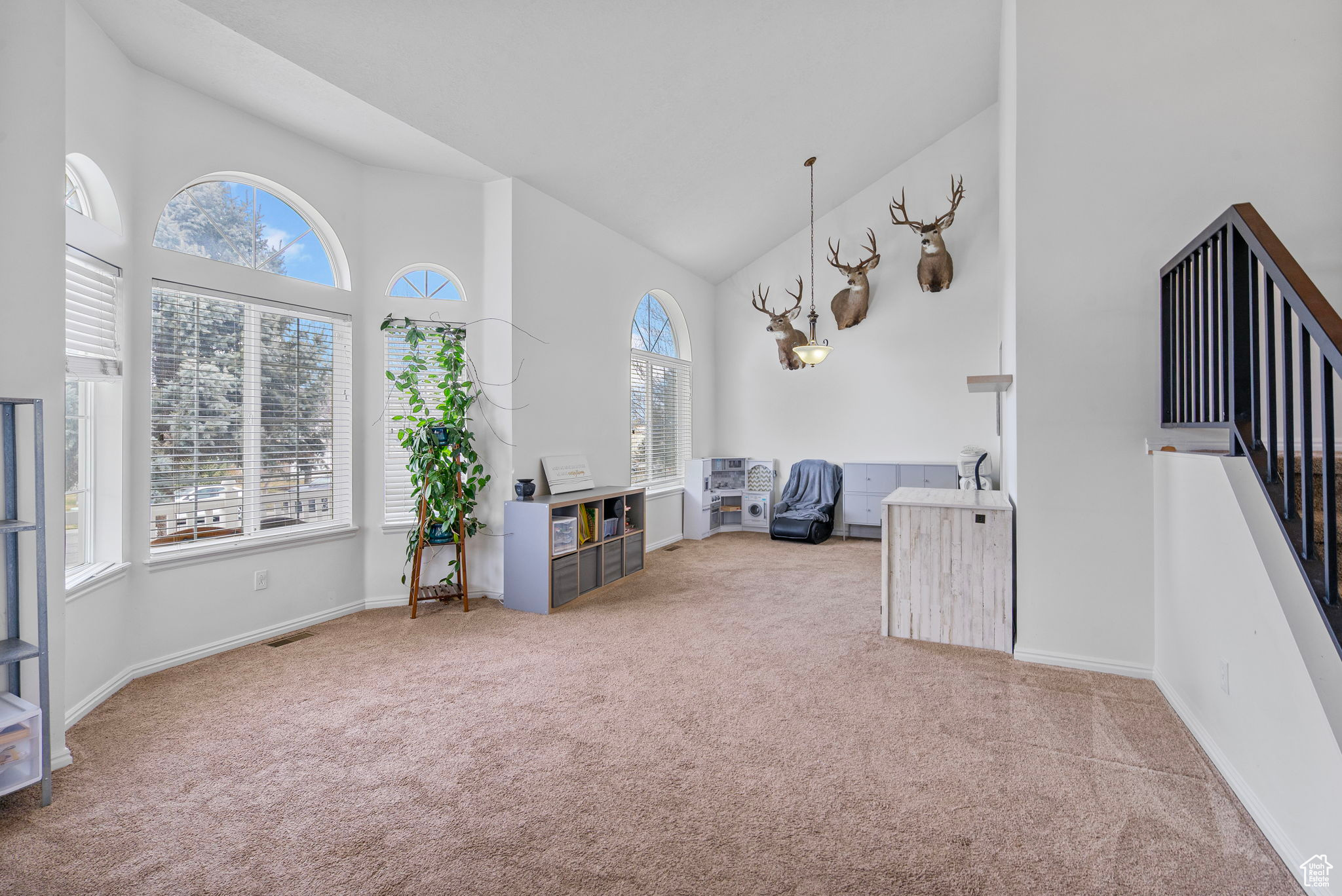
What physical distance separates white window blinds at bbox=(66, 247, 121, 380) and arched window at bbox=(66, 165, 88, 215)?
0.84 ft

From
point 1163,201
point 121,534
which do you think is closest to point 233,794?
point 121,534

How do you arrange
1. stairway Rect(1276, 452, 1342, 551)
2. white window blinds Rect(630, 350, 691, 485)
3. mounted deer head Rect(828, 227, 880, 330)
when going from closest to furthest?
stairway Rect(1276, 452, 1342, 551), white window blinds Rect(630, 350, 691, 485), mounted deer head Rect(828, 227, 880, 330)

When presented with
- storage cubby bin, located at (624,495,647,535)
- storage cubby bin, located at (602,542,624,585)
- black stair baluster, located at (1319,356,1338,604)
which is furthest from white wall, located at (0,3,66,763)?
black stair baluster, located at (1319,356,1338,604)

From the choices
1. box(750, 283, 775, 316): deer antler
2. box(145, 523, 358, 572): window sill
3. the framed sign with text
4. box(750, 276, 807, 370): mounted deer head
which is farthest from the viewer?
box(750, 283, 775, 316): deer antler


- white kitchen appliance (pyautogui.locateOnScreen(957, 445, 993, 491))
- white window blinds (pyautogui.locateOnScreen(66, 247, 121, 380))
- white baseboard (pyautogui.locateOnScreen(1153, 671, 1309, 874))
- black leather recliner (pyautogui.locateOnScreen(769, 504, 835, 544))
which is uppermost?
white window blinds (pyautogui.locateOnScreen(66, 247, 121, 380))

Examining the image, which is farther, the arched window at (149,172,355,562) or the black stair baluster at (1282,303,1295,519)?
the arched window at (149,172,355,562)

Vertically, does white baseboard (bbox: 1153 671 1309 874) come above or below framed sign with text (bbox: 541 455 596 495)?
below

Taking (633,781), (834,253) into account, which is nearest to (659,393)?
(834,253)

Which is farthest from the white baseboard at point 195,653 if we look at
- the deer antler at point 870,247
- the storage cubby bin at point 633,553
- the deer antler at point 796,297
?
the deer antler at point 870,247

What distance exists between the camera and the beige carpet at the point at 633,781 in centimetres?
174

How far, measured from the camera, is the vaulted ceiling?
3123mm

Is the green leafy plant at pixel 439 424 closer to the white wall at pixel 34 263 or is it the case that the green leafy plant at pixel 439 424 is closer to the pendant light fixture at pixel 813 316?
the white wall at pixel 34 263

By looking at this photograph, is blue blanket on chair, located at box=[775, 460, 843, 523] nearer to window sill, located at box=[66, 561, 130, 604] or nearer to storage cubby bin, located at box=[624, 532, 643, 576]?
storage cubby bin, located at box=[624, 532, 643, 576]

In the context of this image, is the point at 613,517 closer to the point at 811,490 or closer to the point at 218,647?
the point at 218,647
